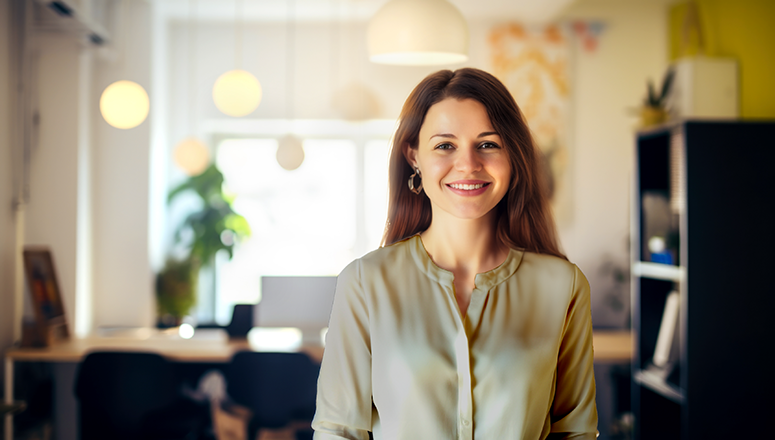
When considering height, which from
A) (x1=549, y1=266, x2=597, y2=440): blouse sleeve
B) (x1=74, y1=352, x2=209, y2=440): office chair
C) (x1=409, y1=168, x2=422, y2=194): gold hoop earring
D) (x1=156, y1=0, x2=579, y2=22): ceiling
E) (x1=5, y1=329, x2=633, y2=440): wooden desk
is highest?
(x1=156, y1=0, x2=579, y2=22): ceiling

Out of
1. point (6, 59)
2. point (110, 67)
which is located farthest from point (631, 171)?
point (6, 59)

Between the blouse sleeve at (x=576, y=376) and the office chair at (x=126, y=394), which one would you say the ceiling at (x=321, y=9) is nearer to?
the office chair at (x=126, y=394)

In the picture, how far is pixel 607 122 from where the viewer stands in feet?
17.2

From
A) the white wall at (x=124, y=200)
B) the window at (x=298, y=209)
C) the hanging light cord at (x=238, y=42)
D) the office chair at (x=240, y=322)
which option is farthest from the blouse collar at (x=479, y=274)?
the hanging light cord at (x=238, y=42)

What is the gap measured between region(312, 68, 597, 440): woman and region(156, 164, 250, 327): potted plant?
4.06 metres

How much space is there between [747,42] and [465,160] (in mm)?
3647

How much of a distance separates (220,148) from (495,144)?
4903mm

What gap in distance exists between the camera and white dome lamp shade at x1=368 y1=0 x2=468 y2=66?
196cm

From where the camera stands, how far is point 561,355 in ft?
3.62

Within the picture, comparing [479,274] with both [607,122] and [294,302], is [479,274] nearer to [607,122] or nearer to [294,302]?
[294,302]

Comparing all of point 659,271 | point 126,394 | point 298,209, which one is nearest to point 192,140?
point 126,394

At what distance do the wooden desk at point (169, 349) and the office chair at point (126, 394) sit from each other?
170 mm

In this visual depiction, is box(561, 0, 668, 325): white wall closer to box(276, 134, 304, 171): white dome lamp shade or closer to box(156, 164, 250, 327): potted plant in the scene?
box(276, 134, 304, 171): white dome lamp shade

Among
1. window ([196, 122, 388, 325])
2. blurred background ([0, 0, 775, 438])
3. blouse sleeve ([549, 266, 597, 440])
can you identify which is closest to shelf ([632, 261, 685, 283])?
blurred background ([0, 0, 775, 438])
